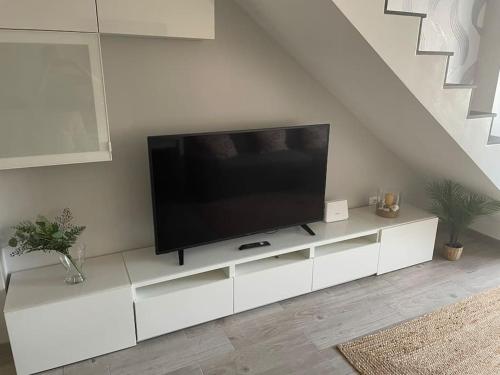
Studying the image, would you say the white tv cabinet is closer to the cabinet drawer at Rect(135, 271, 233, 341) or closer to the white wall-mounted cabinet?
the cabinet drawer at Rect(135, 271, 233, 341)

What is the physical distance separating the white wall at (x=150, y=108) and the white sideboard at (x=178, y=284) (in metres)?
0.31

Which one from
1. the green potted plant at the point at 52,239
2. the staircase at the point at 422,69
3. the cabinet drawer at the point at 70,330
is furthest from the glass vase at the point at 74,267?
the staircase at the point at 422,69

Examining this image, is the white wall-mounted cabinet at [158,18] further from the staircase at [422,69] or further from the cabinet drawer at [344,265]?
the cabinet drawer at [344,265]

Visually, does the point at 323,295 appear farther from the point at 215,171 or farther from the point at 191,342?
the point at 215,171

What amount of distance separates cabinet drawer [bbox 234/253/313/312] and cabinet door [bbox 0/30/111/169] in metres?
1.18

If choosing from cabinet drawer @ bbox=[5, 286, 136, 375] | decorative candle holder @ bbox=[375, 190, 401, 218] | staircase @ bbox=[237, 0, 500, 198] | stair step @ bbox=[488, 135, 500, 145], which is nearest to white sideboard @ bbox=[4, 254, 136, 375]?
cabinet drawer @ bbox=[5, 286, 136, 375]

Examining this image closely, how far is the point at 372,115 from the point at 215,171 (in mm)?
1280

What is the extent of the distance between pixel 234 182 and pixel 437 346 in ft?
5.02

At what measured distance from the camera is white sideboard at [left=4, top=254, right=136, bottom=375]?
1858mm

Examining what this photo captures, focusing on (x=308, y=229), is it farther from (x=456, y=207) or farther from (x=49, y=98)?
(x=49, y=98)

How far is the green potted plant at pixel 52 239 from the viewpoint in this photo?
1.93 m

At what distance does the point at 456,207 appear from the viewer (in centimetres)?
306

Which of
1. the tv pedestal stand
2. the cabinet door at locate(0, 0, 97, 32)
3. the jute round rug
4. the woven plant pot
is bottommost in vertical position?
the jute round rug

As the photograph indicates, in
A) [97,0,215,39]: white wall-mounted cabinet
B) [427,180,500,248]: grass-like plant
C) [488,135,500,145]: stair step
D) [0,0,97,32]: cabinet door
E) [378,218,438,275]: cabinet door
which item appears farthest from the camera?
[427,180,500,248]: grass-like plant
